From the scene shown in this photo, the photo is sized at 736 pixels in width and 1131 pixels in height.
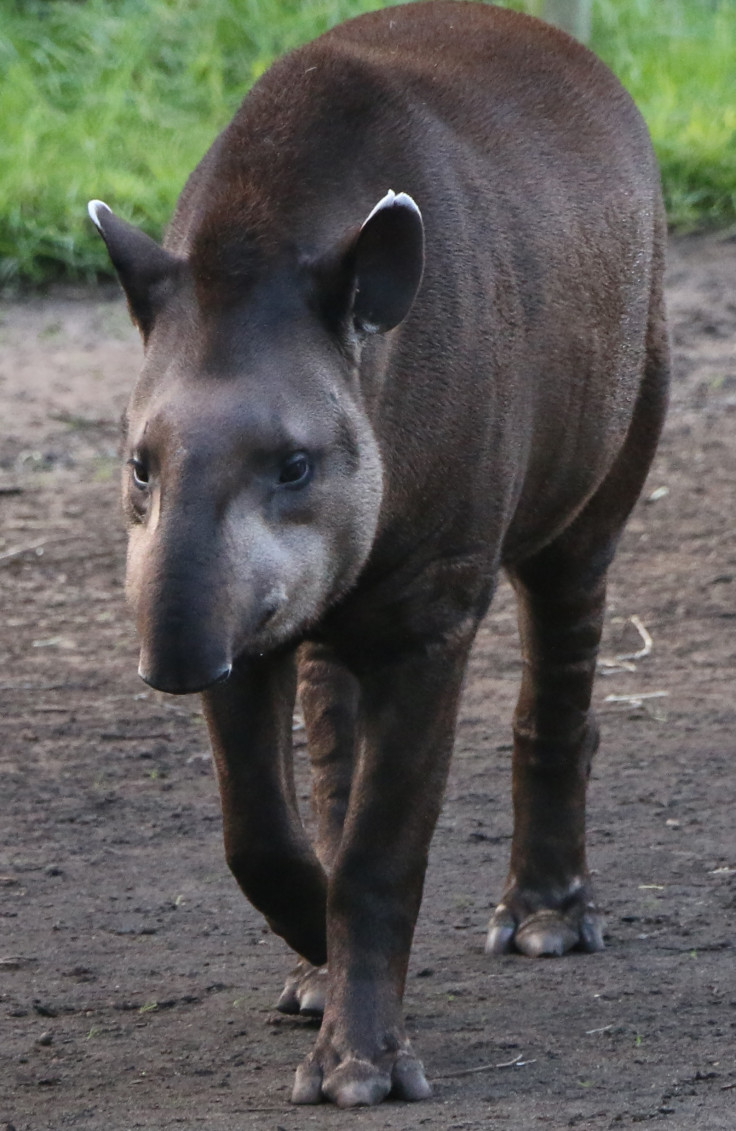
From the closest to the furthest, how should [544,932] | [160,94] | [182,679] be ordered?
[182,679] → [544,932] → [160,94]

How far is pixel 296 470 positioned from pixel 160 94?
28.2 feet

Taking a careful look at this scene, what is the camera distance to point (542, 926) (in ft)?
15.5

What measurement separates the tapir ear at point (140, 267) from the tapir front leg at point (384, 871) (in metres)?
0.81

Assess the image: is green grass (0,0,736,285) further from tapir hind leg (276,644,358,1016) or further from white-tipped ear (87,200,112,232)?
white-tipped ear (87,200,112,232)

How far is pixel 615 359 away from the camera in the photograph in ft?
15.0

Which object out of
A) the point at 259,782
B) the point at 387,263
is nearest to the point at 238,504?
the point at 387,263

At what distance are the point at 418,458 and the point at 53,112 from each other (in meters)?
8.04

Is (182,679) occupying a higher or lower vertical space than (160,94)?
higher

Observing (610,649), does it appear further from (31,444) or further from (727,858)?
(31,444)

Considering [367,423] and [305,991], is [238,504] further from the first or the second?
[305,991]

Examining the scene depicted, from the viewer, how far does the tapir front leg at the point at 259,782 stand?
3881 mm

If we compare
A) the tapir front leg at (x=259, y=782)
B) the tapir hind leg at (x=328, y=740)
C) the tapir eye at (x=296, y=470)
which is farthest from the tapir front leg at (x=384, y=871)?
the tapir eye at (x=296, y=470)

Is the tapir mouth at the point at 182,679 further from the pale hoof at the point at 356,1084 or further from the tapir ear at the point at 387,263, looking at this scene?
the pale hoof at the point at 356,1084

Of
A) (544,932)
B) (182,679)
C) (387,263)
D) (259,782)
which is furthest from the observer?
(544,932)
